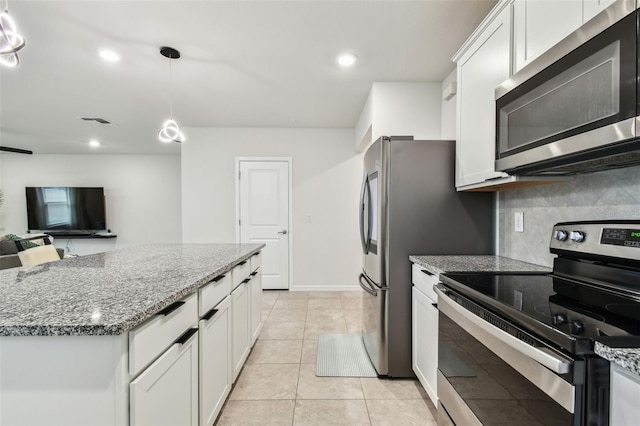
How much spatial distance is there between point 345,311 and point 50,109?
14.9 feet

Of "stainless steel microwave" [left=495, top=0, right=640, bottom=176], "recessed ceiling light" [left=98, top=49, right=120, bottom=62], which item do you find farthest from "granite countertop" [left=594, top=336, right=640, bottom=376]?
"recessed ceiling light" [left=98, top=49, right=120, bottom=62]

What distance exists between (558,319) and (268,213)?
385cm

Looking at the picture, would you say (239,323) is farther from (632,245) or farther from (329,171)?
(329,171)

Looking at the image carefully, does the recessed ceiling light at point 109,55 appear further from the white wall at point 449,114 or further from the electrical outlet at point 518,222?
the electrical outlet at point 518,222

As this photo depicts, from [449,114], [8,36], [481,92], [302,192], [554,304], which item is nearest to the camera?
[554,304]

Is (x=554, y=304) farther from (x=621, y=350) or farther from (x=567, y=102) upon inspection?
(x=567, y=102)

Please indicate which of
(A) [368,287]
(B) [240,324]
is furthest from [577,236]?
(B) [240,324]

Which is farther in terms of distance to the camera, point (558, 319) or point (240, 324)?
point (240, 324)

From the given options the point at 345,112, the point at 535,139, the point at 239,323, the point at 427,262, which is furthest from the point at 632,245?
the point at 345,112

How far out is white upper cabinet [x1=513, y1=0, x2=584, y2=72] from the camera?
1062mm

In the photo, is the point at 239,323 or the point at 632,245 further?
the point at 239,323

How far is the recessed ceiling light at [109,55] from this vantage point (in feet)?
7.31

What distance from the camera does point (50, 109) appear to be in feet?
11.7

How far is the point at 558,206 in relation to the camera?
58.6 inches
